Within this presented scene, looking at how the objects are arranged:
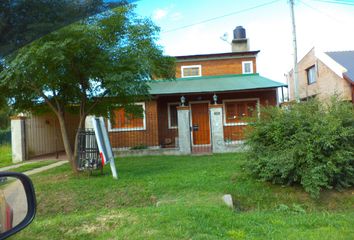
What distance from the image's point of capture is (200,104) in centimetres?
2033

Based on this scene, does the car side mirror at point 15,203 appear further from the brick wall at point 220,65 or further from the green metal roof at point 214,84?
the brick wall at point 220,65

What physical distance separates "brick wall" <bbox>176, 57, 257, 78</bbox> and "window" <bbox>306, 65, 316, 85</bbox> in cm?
762

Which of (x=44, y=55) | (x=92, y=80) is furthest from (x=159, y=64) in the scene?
(x=44, y=55)

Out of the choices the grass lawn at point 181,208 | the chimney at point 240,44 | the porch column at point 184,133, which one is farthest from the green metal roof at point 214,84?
the grass lawn at point 181,208

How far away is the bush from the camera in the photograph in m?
7.41

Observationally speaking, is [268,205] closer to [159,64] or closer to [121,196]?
[121,196]

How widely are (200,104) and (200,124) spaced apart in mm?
1134

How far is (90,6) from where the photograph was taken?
244cm

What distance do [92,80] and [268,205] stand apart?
6413 mm

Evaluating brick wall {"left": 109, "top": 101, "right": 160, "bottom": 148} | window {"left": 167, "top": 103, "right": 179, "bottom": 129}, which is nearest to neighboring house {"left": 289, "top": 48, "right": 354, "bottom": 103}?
window {"left": 167, "top": 103, "right": 179, "bottom": 129}

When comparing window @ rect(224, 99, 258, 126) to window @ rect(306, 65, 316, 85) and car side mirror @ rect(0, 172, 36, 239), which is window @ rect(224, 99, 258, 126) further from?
car side mirror @ rect(0, 172, 36, 239)

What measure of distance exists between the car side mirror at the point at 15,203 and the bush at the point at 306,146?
615 centimetres

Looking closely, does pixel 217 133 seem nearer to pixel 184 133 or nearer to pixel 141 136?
pixel 184 133

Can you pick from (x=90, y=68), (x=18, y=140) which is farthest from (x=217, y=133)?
(x=18, y=140)
